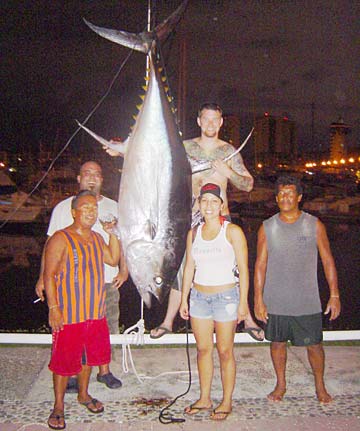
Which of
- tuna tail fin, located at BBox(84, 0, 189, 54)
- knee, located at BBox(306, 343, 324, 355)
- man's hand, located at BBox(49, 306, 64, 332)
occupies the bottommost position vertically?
knee, located at BBox(306, 343, 324, 355)

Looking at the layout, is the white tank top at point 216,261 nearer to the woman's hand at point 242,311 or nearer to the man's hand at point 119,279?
the woman's hand at point 242,311

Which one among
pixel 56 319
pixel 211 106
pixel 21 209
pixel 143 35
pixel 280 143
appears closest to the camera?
pixel 56 319

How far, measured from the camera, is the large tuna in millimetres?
2830

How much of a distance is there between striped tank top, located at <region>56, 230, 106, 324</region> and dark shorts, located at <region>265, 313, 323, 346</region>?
1104 mm

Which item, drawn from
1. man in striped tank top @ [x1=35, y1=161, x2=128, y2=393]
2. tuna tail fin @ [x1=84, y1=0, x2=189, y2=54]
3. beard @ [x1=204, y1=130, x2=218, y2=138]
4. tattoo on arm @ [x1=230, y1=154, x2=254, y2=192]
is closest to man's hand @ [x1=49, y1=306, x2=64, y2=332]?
man in striped tank top @ [x1=35, y1=161, x2=128, y2=393]

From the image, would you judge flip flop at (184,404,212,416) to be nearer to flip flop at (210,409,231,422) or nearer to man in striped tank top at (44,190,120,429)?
flip flop at (210,409,231,422)

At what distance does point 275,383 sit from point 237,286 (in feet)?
3.12

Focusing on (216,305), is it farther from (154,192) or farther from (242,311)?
(154,192)

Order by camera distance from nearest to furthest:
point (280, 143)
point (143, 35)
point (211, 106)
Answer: point (143, 35), point (211, 106), point (280, 143)

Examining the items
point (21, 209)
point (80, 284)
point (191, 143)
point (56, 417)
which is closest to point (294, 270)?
point (191, 143)

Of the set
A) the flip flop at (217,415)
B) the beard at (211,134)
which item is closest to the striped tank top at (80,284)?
the flip flop at (217,415)

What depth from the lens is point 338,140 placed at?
89.3 m

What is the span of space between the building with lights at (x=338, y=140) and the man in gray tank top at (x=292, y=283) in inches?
3509

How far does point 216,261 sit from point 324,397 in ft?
3.84
